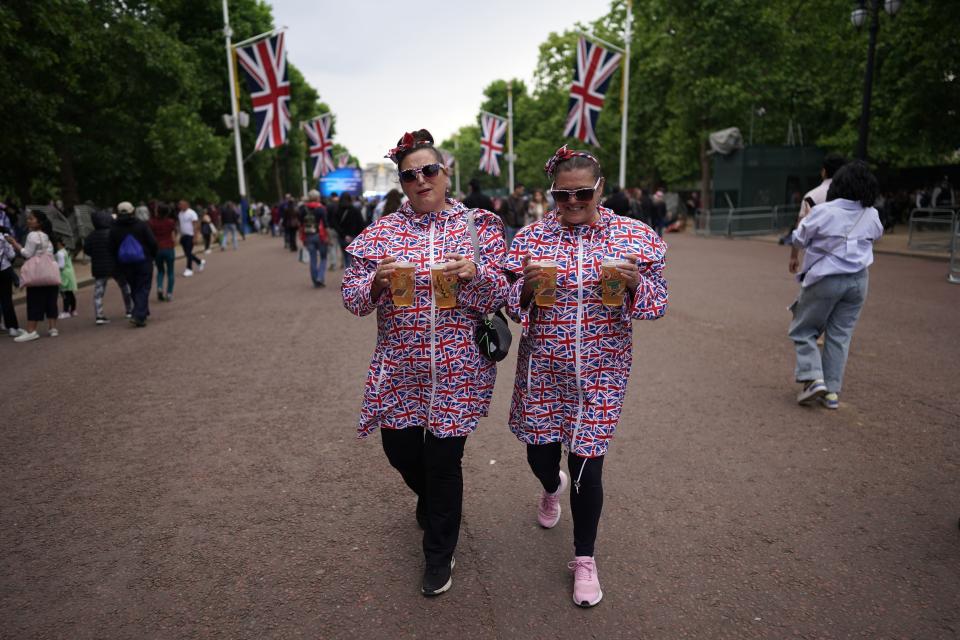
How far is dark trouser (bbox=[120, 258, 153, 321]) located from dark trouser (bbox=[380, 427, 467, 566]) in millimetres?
7665

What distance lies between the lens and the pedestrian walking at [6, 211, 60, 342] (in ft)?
27.7

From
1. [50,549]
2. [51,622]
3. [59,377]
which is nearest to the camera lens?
[51,622]

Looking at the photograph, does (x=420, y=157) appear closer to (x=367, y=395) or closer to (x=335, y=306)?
(x=367, y=395)

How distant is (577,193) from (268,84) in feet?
74.7

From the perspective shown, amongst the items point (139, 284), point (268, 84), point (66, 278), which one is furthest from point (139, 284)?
point (268, 84)

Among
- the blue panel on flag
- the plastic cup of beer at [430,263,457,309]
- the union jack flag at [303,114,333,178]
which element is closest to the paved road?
the plastic cup of beer at [430,263,457,309]

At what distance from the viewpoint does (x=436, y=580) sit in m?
2.87

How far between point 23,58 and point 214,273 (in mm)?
7109

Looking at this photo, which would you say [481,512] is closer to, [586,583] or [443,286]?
[586,583]

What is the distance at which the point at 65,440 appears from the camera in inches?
192

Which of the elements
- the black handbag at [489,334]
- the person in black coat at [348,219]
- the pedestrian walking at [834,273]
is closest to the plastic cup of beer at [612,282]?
the black handbag at [489,334]

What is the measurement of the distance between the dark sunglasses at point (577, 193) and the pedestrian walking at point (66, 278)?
8.69 metres

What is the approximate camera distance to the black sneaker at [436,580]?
285cm

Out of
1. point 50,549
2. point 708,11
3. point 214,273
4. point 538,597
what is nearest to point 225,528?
point 50,549
